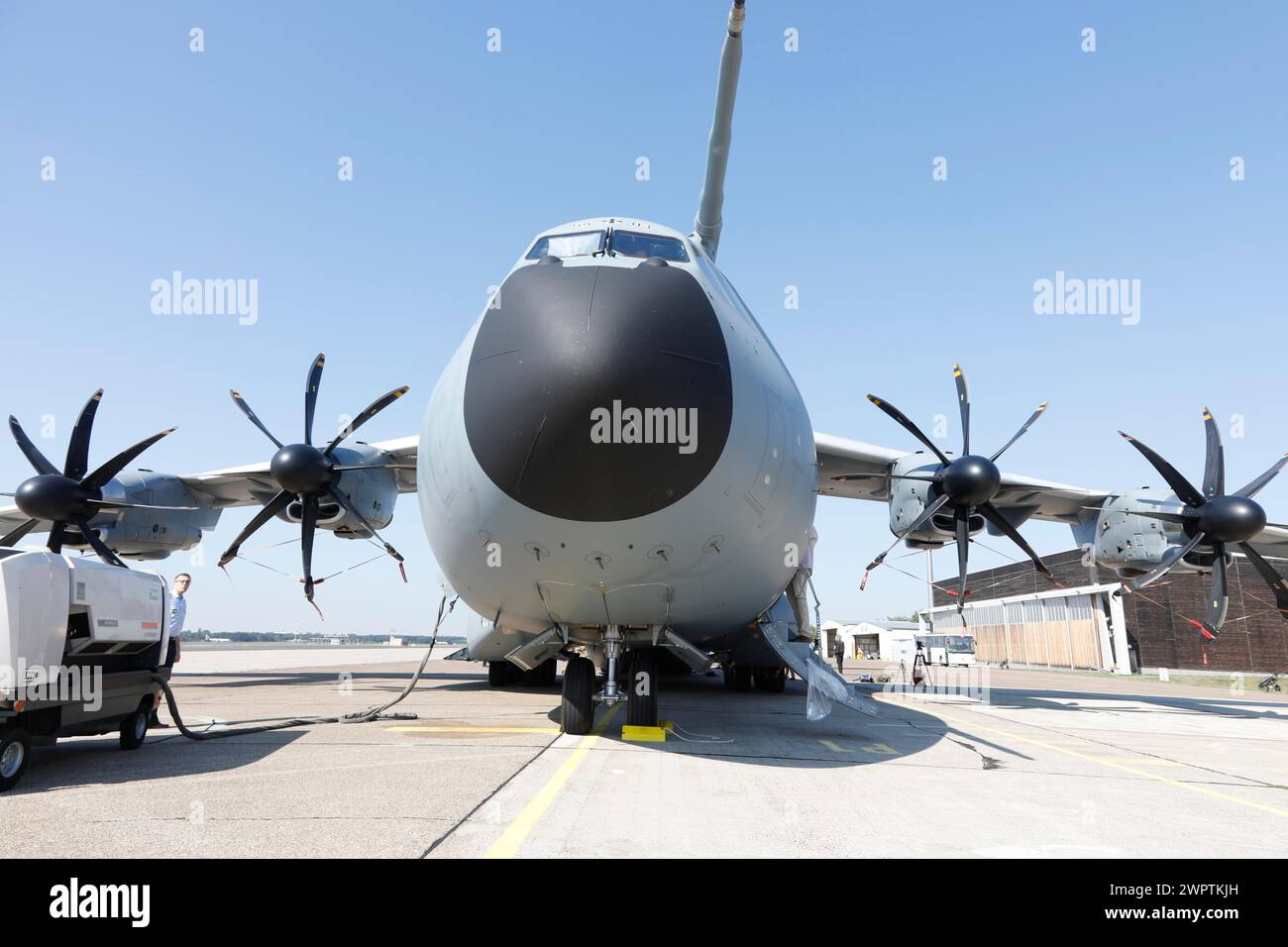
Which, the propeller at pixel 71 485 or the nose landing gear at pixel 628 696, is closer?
the nose landing gear at pixel 628 696

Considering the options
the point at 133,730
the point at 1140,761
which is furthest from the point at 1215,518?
the point at 133,730

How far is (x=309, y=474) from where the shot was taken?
1244 centimetres

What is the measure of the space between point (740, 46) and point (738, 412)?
1027 centimetres

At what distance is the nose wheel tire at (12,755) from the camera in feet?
17.8

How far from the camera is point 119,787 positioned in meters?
5.52

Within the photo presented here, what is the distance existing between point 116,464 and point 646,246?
36.8 feet

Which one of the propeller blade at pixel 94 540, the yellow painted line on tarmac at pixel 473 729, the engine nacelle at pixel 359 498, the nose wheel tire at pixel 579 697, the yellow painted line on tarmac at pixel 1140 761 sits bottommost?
the yellow painted line on tarmac at pixel 1140 761

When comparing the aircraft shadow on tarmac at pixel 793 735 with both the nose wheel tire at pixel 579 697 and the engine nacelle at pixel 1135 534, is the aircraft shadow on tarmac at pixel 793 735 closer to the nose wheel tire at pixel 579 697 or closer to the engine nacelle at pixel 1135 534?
the nose wheel tire at pixel 579 697

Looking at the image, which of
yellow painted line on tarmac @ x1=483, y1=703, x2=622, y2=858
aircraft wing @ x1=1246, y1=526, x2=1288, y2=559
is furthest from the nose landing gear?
aircraft wing @ x1=1246, y1=526, x2=1288, y2=559

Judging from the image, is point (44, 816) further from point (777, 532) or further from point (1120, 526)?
point (1120, 526)

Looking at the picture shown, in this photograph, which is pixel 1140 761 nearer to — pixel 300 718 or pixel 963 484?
pixel 963 484

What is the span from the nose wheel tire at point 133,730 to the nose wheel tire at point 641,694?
5061 mm

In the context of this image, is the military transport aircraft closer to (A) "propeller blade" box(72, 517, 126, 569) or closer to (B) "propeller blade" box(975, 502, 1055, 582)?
(B) "propeller blade" box(975, 502, 1055, 582)

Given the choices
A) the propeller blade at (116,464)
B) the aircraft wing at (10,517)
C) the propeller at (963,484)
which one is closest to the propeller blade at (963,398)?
the propeller at (963,484)
